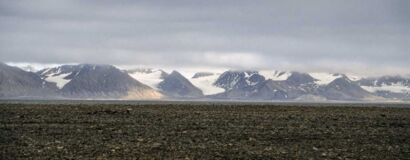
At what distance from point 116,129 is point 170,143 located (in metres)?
6.87

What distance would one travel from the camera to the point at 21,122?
38.8 meters

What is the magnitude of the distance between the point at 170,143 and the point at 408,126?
1884 cm

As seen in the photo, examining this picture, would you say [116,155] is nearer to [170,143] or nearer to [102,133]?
[170,143]

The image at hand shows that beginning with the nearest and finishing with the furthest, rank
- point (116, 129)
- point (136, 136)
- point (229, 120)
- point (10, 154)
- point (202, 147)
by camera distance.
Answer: point (10, 154) → point (202, 147) → point (136, 136) → point (116, 129) → point (229, 120)

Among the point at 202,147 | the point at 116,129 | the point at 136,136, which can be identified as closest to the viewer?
the point at 202,147

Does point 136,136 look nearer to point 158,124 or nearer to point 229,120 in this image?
point 158,124

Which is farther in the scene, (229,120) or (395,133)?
(229,120)

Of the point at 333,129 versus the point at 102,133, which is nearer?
the point at 102,133

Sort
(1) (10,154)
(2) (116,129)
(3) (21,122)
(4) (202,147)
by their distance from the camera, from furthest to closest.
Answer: (3) (21,122), (2) (116,129), (4) (202,147), (1) (10,154)

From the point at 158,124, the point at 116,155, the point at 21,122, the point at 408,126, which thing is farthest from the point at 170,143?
the point at 408,126

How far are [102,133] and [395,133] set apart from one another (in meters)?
16.5

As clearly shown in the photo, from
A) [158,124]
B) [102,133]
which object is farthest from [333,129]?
[102,133]

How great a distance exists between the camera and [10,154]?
83.6 ft

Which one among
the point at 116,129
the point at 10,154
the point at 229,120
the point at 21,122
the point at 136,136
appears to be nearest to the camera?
the point at 10,154
